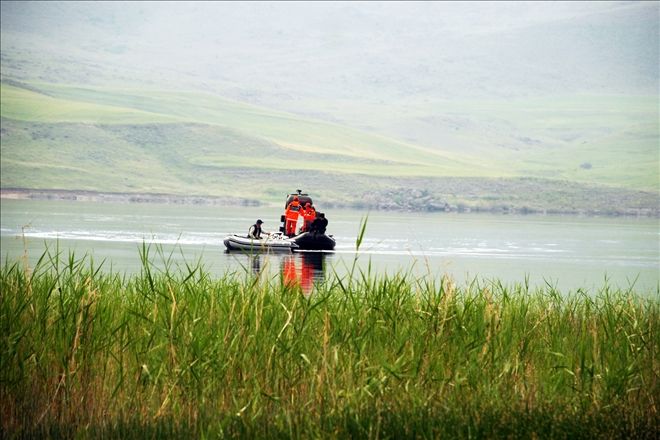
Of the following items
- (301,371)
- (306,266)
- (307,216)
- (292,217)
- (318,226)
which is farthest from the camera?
(292,217)

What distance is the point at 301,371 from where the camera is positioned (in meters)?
9.40

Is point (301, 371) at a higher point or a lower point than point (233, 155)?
lower

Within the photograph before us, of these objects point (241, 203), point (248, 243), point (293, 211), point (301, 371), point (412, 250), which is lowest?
point (412, 250)

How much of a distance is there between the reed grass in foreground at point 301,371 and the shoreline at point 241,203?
10661 centimetres

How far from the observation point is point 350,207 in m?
123

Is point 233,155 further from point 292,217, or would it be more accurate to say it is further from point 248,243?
point 248,243

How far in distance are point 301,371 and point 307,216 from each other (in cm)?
3544

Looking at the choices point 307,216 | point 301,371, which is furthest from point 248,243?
point 301,371

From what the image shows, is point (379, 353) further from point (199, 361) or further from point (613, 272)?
point (613, 272)

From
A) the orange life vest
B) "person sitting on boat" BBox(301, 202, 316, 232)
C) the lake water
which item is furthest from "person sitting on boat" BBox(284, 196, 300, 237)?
the lake water

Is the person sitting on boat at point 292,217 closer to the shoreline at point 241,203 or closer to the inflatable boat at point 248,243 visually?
the inflatable boat at point 248,243

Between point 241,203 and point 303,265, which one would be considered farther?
point 241,203

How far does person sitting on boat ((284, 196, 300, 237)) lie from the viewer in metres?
44.8

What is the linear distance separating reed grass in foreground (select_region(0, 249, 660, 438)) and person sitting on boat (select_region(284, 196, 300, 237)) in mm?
33649
